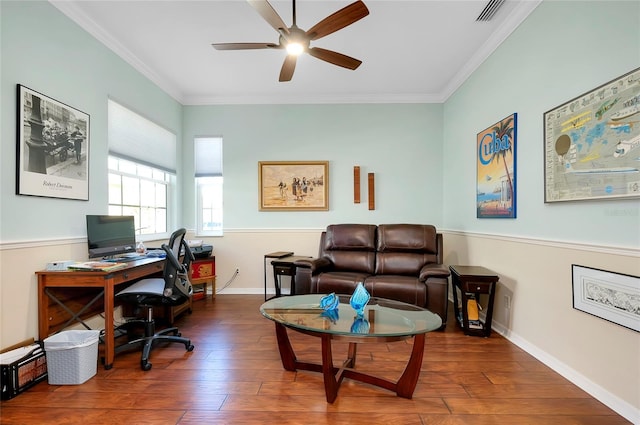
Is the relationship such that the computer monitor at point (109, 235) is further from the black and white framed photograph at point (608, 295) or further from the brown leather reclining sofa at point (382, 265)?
the black and white framed photograph at point (608, 295)

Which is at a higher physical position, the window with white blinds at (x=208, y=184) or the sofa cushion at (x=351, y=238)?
the window with white blinds at (x=208, y=184)

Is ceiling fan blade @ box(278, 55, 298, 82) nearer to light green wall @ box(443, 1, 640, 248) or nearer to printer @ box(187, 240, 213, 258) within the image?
light green wall @ box(443, 1, 640, 248)

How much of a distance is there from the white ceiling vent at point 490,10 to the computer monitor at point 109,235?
3.78 m

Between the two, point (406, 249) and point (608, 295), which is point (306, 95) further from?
point (608, 295)

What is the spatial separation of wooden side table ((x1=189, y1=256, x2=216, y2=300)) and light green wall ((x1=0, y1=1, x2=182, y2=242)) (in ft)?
4.44

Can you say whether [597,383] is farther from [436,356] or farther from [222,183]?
[222,183]

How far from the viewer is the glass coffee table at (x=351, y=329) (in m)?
1.72

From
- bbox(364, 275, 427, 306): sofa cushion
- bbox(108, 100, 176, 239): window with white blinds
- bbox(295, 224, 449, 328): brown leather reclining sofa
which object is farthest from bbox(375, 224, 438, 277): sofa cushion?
bbox(108, 100, 176, 239): window with white blinds

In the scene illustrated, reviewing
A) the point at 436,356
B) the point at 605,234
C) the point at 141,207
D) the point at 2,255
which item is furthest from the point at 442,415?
Result: the point at 141,207

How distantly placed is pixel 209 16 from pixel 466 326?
3.72m

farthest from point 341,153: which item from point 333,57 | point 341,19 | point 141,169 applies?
point 141,169

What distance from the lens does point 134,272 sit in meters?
2.48

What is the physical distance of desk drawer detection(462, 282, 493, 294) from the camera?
275 centimetres

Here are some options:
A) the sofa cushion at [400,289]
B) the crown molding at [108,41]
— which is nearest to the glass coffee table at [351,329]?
the sofa cushion at [400,289]
